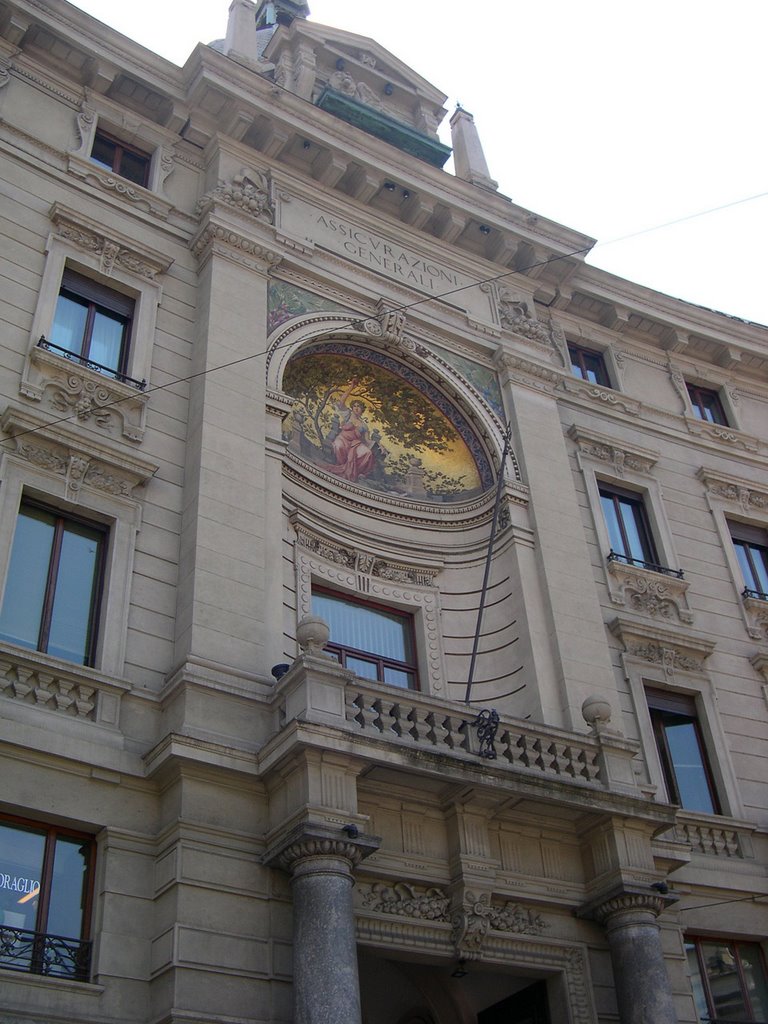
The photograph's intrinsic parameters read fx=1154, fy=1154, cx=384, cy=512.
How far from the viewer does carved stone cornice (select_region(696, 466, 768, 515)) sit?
2302 centimetres

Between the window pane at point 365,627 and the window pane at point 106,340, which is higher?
the window pane at point 106,340

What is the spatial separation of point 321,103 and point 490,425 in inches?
357

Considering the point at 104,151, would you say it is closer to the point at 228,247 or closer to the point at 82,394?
the point at 228,247

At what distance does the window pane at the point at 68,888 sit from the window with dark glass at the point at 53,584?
2.34 m

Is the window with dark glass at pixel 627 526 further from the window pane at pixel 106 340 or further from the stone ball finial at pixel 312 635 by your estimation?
the window pane at pixel 106 340

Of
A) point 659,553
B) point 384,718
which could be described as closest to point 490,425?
point 659,553

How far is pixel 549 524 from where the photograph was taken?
763 inches

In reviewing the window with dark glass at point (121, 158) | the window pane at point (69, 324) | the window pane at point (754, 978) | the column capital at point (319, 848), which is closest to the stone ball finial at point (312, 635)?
the column capital at point (319, 848)

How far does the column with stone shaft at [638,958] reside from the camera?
13.4m

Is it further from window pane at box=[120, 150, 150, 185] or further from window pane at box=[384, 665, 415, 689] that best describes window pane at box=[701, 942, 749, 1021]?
window pane at box=[120, 150, 150, 185]

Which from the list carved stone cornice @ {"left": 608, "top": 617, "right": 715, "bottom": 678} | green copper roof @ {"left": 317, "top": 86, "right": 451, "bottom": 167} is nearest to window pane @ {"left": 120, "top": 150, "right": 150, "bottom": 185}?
green copper roof @ {"left": 317, "top": 86, "right": 451, "bottom": 167}

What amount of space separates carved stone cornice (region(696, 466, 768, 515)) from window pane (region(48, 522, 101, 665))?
42.4 ft

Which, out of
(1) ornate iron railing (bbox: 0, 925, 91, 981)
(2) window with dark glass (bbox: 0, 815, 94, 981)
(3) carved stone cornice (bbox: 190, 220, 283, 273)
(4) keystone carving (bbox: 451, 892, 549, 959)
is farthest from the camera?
(3) carved stone cornice (bbox: 190, 220, 283, 273)

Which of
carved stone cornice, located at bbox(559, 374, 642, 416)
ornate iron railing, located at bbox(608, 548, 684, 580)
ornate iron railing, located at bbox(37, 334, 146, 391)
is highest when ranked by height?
carved stone cornice, located at bbox(559, 374, 642, 416)
